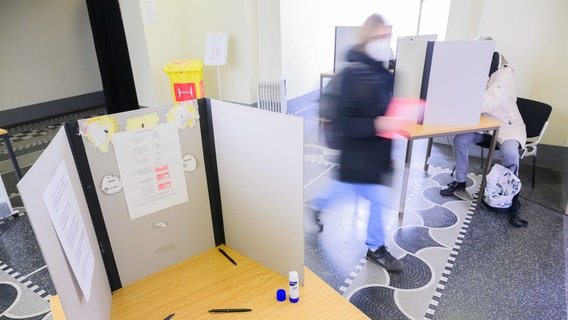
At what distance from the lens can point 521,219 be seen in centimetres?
263

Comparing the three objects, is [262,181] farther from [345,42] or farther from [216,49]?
[216,49]

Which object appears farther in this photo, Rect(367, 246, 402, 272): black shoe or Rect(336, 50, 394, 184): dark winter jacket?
Rect(367, 246, 402, 272): black shoe

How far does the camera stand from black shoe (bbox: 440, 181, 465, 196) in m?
3.00

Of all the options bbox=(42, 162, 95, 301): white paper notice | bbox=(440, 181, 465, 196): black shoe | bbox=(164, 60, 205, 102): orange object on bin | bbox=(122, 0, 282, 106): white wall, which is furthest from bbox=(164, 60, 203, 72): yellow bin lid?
bbox=(42, 162, 95, 301): white paper notice

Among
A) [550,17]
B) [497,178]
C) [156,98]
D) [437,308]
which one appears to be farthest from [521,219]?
[156,98]

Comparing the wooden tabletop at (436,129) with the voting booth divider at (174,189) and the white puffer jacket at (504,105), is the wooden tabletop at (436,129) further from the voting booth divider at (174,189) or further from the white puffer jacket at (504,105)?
the voting booth divider at (174,189)

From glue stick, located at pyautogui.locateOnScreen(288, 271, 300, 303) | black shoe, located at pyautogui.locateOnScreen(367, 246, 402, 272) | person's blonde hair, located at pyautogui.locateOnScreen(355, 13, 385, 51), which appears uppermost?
person's blonde hair, located at pyautogui.locateOnScreen(355, 13, 385, 51)

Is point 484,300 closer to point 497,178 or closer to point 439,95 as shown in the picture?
point 497,178

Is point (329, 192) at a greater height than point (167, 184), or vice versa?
point (167, 184)

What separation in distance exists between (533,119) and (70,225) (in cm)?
357

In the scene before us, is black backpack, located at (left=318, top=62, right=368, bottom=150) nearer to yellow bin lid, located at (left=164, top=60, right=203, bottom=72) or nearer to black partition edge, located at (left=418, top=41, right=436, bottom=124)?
black partition edge, located at (left=418, top=41, right=436, bottom=124)

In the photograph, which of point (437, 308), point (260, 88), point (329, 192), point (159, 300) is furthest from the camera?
point (260, 88)

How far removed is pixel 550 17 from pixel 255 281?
3705mm

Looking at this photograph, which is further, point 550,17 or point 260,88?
point 260,88
